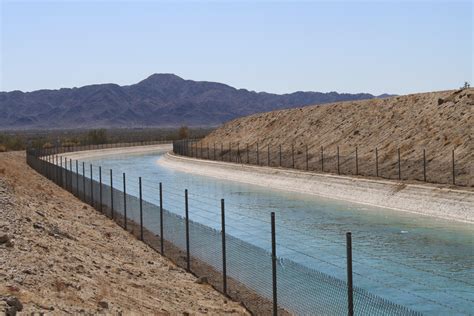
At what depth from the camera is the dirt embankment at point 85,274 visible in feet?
41.8

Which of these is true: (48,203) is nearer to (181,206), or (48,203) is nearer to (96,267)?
(181,206)

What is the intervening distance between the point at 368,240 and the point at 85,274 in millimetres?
15575

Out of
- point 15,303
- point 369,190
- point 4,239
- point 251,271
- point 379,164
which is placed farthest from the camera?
point 379,164

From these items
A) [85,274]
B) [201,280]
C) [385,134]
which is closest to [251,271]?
[201,280]

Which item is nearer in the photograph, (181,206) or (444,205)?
(444,205)

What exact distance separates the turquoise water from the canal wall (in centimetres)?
106

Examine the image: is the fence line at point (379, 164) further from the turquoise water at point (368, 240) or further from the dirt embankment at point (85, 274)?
the dirt embankment at point (85, 274)

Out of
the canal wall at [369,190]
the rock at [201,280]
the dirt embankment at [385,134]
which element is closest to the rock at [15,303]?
the rock at [201,280]

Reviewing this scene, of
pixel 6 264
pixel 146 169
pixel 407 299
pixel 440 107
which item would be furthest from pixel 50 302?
pixel 146 169

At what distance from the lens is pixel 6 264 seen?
14391 mm

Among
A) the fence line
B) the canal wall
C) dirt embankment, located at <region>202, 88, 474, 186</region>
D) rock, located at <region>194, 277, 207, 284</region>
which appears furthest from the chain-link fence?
dirt embankment, located at <region>202, 88, 474, 186</region>

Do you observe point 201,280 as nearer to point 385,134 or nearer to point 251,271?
point 251,271

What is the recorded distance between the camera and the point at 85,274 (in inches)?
638

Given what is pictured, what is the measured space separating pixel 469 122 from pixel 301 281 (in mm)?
44633
